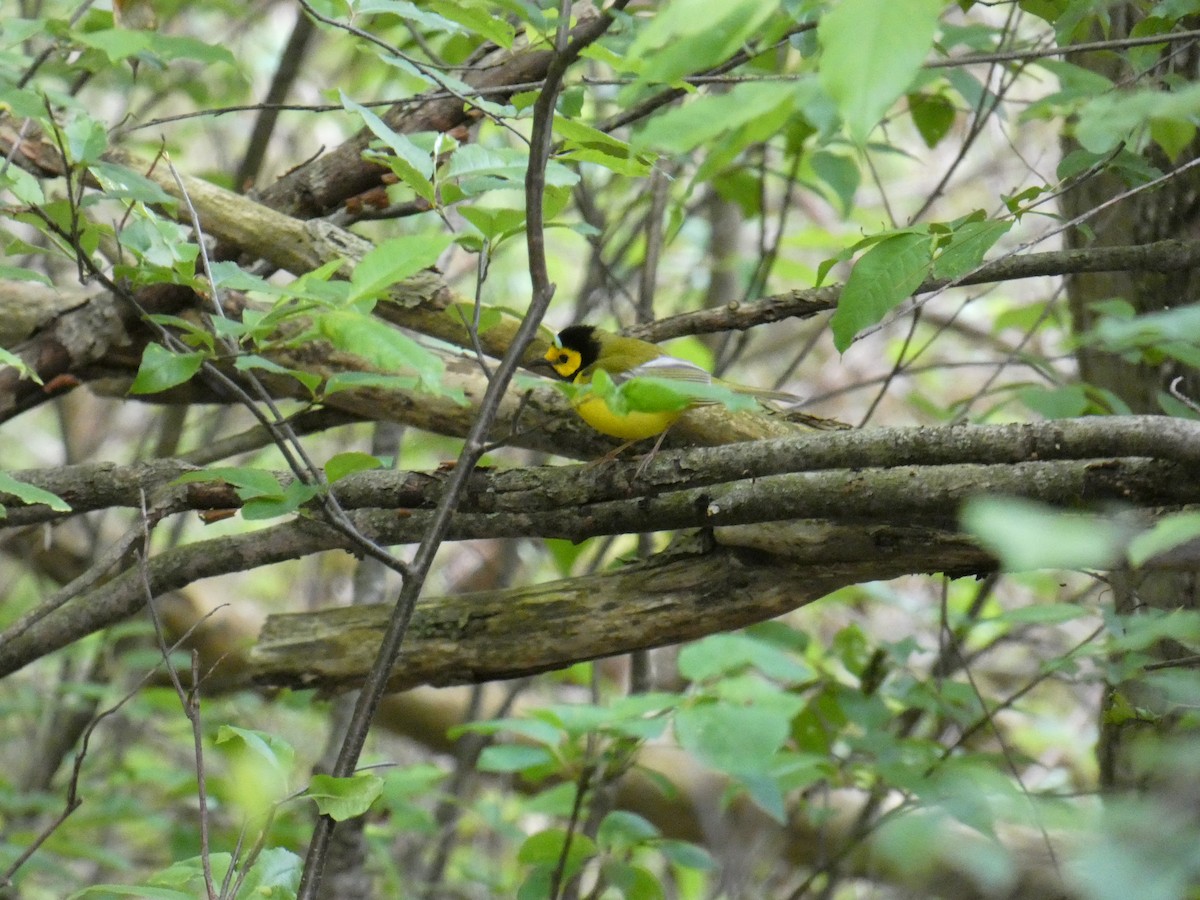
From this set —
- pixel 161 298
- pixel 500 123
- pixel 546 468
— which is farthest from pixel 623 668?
pixel 500 123

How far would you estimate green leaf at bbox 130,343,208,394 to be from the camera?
159 cm

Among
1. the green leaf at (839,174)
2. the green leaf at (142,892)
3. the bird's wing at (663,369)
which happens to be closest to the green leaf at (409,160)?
the green leaf at (142,892)

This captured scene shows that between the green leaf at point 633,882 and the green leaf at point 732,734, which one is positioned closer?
the green leaf at point 732,734

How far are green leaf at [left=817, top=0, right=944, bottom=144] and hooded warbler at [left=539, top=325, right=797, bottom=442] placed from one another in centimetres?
119

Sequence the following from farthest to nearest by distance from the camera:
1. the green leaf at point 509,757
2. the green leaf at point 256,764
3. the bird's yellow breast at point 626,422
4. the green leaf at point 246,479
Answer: the green leaf at point 509,757 → the bird's yellow breast at point 626,422 → the green leaf at point 246,479 → the green leaf at point 256,764

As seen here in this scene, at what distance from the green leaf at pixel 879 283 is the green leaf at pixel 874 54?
0.69 meters

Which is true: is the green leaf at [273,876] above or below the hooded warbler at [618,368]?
below

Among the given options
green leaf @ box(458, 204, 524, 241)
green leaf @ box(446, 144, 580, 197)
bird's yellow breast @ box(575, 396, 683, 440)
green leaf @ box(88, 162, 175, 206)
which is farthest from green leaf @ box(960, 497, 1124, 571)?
bird's yellow breast @ box(575, 396, 683, 440)

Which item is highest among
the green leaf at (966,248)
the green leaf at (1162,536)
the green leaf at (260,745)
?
the green leaf at (966,248)

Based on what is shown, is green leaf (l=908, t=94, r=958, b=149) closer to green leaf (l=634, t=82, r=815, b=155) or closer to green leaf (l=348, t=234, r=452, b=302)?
green leaf (l=348, t=234, r=452, b=302)

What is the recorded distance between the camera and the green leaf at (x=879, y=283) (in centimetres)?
150

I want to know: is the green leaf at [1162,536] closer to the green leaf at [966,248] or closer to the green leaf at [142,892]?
the green leaf at [966,248]

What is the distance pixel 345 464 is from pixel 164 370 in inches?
11.3

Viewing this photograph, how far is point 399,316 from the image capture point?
2.52 m
